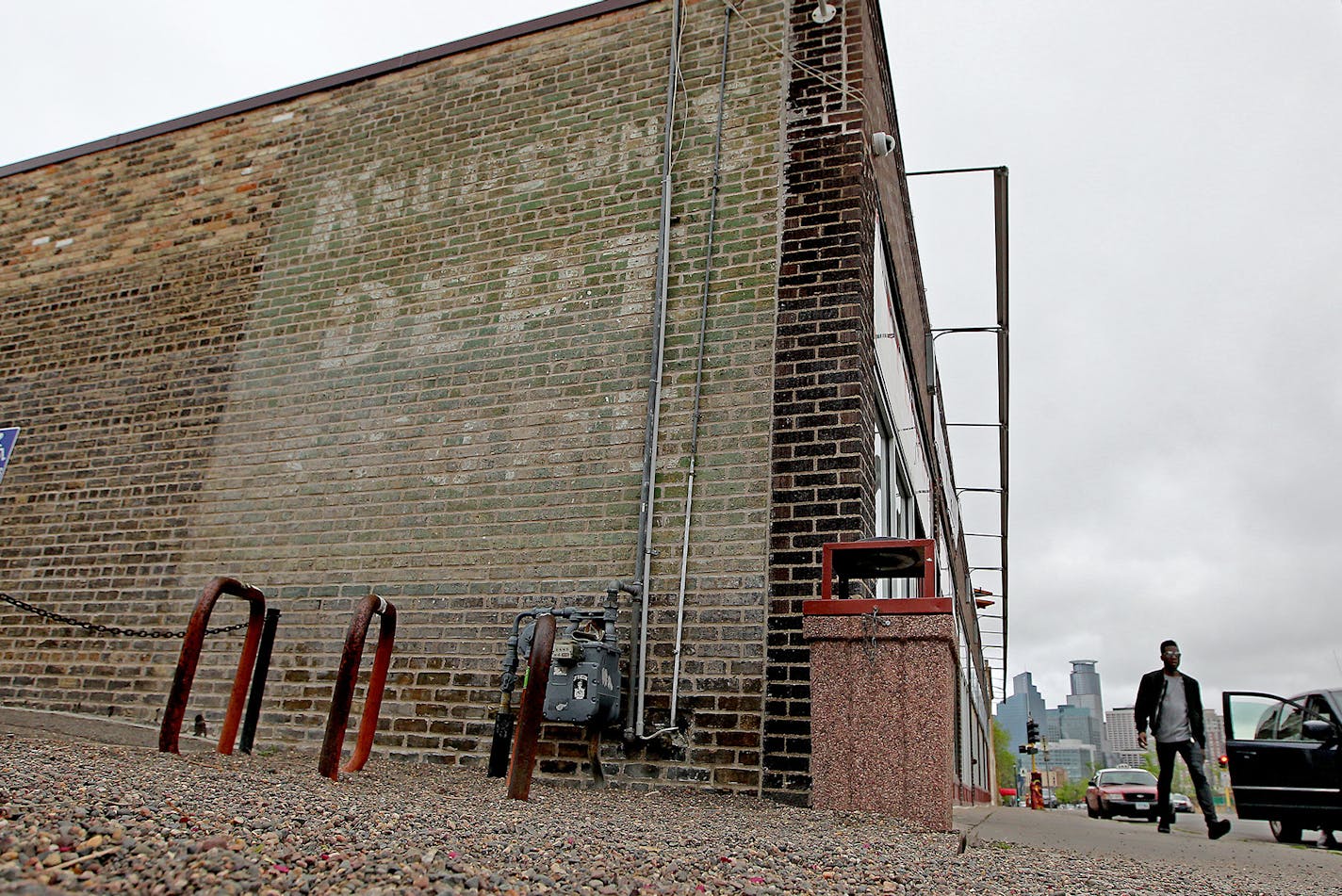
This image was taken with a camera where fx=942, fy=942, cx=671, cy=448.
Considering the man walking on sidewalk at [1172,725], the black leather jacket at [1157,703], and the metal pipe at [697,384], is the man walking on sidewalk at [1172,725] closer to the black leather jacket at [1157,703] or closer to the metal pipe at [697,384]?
the black leather jacket at [1157,703]

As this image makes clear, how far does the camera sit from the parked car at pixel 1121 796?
1844 centimetres

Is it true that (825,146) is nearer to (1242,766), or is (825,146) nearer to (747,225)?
(747,225)

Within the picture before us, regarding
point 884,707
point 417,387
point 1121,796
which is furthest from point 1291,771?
point 1121,796

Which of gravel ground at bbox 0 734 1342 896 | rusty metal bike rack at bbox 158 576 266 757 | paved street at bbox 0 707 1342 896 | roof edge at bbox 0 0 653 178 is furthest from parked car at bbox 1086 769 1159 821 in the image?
rusty metal bike rack at bbox 158 576 266 757

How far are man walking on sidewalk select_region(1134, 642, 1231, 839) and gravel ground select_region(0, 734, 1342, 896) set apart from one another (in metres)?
2.80

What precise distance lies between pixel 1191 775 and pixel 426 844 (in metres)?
6.07

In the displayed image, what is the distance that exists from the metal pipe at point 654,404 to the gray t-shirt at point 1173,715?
151 inches

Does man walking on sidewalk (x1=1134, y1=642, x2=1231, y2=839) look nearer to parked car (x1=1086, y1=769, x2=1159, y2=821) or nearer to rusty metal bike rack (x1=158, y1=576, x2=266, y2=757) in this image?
rusty metal bike rack (x1=158, y1=576, x2=266, y2=757)

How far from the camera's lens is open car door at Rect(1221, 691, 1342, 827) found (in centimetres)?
698

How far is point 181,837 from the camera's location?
6.85 feet

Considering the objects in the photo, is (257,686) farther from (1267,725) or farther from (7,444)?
(1267,725)

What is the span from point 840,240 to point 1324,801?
5507 mm

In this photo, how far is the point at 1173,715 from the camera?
6598 mm

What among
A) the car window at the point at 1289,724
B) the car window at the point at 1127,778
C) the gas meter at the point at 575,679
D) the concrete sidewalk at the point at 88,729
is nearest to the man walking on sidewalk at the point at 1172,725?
the car window at the point at 1289,724
